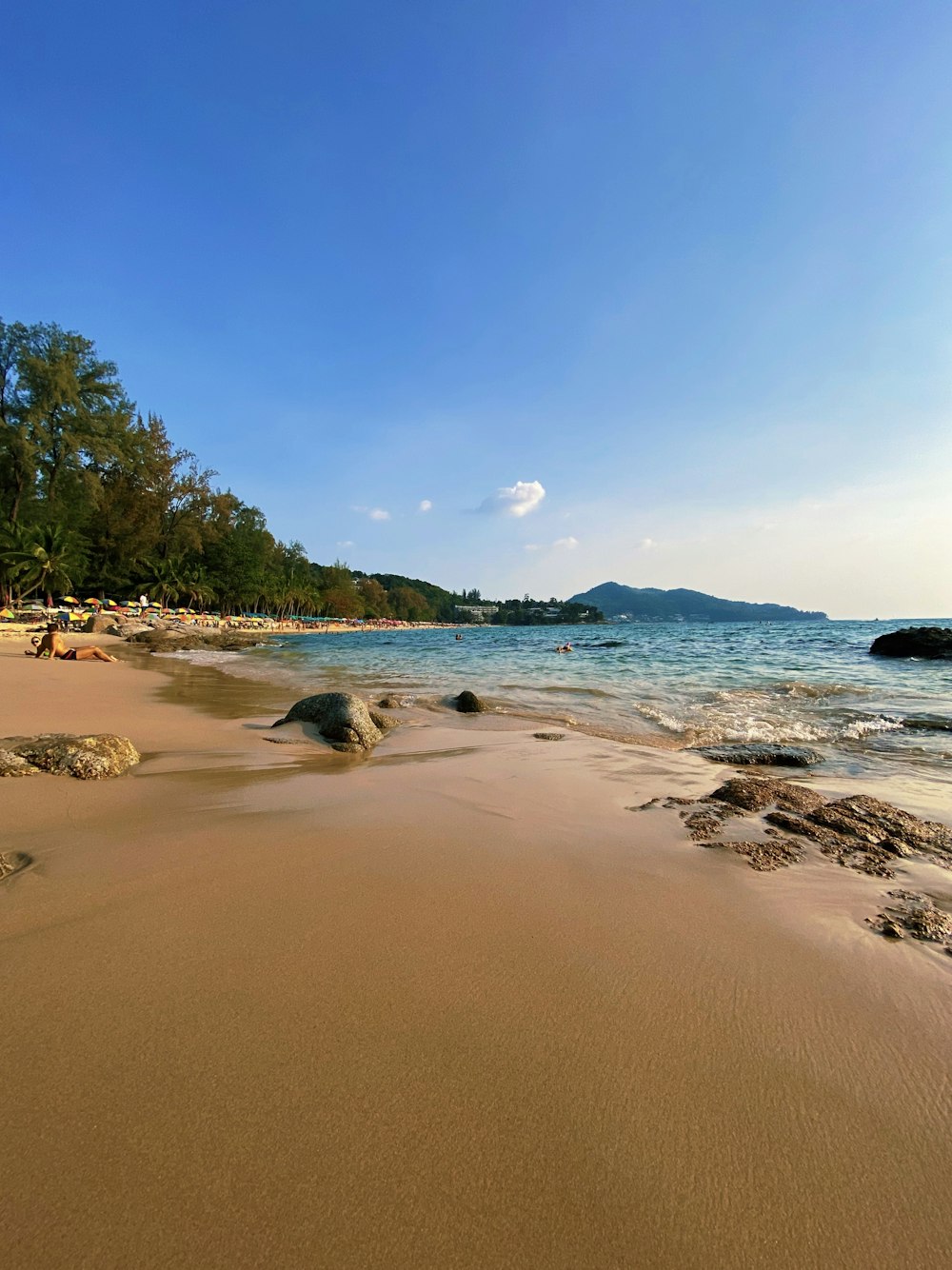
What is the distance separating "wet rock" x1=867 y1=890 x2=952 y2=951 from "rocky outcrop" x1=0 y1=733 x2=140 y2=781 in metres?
5.40

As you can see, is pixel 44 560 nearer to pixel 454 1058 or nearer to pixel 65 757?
pixel 65 757

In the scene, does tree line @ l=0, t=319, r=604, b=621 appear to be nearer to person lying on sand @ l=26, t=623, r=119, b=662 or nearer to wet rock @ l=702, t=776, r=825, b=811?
person lying on sand @ l=26, t=623, r=119, b=662

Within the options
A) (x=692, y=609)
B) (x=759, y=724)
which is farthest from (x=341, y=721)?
(x=692, y=609)

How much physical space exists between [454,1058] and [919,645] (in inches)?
1017

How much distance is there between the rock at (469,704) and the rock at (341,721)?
93.2 inches

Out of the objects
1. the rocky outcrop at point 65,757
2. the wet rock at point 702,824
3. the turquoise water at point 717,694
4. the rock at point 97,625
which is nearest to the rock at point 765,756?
the turquoise water at point 717,694

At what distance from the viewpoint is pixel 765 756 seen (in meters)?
6.15

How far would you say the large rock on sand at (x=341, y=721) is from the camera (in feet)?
21.0

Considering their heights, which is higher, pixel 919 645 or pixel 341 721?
pixel 919 645

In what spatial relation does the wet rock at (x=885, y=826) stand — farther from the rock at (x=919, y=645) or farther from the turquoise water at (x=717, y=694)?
the rock at (x=919, y=645)

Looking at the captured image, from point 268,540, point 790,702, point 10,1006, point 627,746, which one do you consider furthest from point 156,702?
point 268,540

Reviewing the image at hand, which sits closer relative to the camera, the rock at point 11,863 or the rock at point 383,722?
the rock at point 11,863

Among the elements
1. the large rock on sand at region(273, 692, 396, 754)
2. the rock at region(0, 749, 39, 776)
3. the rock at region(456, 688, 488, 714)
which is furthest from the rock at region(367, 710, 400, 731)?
the rock at region(0, 749, 39, 776)

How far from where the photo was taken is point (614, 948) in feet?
7.49
